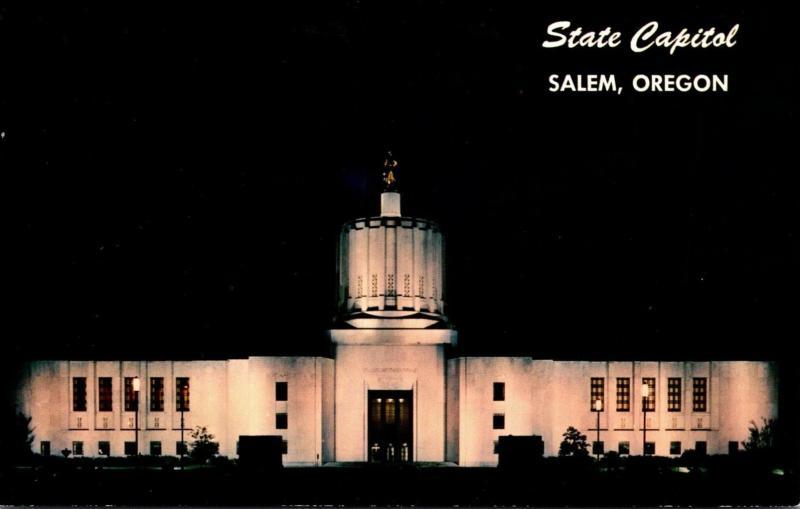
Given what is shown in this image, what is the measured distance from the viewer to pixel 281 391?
165 ft

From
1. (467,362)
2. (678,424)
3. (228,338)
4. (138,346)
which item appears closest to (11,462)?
(138,346)

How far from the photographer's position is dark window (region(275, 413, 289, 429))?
50.1 meters

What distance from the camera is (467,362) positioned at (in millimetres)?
50406

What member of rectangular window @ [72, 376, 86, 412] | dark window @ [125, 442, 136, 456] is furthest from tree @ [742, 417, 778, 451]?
rectangular window @ [72, 376, 86, 412]

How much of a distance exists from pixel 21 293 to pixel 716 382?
3433cm

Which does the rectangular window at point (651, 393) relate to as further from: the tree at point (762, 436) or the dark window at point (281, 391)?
the dark window at point (281, 391)

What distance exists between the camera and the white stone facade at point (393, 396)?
50.3 metres

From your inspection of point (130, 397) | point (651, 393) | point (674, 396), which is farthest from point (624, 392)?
point (130, 397)

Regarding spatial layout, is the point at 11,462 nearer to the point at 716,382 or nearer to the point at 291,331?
the point at 291,331

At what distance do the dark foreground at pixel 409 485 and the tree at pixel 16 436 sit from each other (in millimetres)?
2517

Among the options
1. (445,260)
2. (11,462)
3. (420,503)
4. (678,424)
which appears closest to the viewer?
(420,503)

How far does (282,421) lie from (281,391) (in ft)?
4.26

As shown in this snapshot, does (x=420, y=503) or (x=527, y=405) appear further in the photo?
(x=527, y=405)

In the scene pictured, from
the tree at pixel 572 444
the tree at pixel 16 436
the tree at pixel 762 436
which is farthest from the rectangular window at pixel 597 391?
the tree at pixel 16 436
